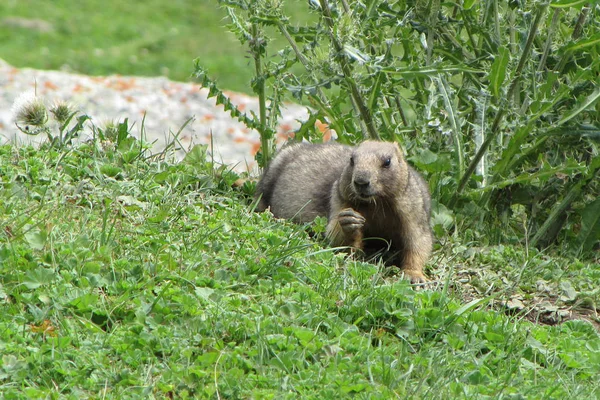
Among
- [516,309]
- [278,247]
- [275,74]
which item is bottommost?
[516,309]

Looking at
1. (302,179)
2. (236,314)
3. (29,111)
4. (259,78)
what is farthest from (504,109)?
(29,111)

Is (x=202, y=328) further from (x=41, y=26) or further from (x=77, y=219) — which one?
(x=41, y=26)

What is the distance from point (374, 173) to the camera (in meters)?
5.69

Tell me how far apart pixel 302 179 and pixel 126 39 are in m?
17.6

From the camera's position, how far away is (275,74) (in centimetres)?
662

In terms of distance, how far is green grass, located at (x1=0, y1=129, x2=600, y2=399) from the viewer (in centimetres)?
382

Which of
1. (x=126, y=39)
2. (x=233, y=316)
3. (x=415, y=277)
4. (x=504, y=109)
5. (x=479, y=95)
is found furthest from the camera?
(x=126, y=39)

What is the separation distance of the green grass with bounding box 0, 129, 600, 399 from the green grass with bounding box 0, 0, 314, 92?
1456 cm

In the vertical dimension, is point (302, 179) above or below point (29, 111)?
below

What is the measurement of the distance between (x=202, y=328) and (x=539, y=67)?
3.38m

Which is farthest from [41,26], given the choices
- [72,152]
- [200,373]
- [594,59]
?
[200,373]

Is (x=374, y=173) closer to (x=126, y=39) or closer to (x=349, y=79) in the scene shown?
(x=349, y=79)

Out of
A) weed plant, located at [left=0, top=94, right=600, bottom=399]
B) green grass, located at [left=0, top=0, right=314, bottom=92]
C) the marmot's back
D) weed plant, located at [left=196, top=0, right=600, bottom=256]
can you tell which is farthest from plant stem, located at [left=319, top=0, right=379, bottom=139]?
green grass, located at [left=0, top=0, right=314, bottom=92]

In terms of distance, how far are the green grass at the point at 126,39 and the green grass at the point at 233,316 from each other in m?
14.6
